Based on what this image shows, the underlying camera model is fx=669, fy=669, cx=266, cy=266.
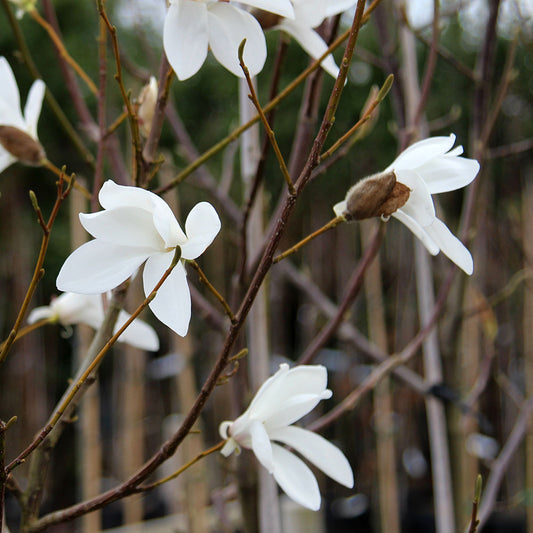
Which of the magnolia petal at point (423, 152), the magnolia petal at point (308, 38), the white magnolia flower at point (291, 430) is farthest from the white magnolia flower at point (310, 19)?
the white magnolia flower at point (291, 430)

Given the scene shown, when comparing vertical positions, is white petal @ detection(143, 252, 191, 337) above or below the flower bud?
below

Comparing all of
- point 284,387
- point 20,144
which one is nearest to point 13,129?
point 20,144

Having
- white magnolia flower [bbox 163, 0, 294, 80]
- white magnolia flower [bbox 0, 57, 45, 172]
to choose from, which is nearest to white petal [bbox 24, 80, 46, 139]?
white magnolia flower [bbox 0, 57, 45, 172]

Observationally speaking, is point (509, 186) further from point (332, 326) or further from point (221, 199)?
point (332, 326)

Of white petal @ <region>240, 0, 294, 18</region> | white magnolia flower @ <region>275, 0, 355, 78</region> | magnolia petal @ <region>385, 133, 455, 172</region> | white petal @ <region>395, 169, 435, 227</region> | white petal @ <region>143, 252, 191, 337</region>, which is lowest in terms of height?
white petal @ <region>143, 252, 191, 337</region>

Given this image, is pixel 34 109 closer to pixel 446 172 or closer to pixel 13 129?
pixel 13 129

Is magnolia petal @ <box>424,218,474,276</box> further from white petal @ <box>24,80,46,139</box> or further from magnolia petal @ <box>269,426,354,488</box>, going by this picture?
white petal @ <box>24,80,46,139</box>

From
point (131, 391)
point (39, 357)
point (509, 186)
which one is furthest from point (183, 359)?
point (509, 186)

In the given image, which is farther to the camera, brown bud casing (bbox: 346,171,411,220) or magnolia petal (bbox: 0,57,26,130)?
magnolia petal (bbox: 0,57,26,130)
